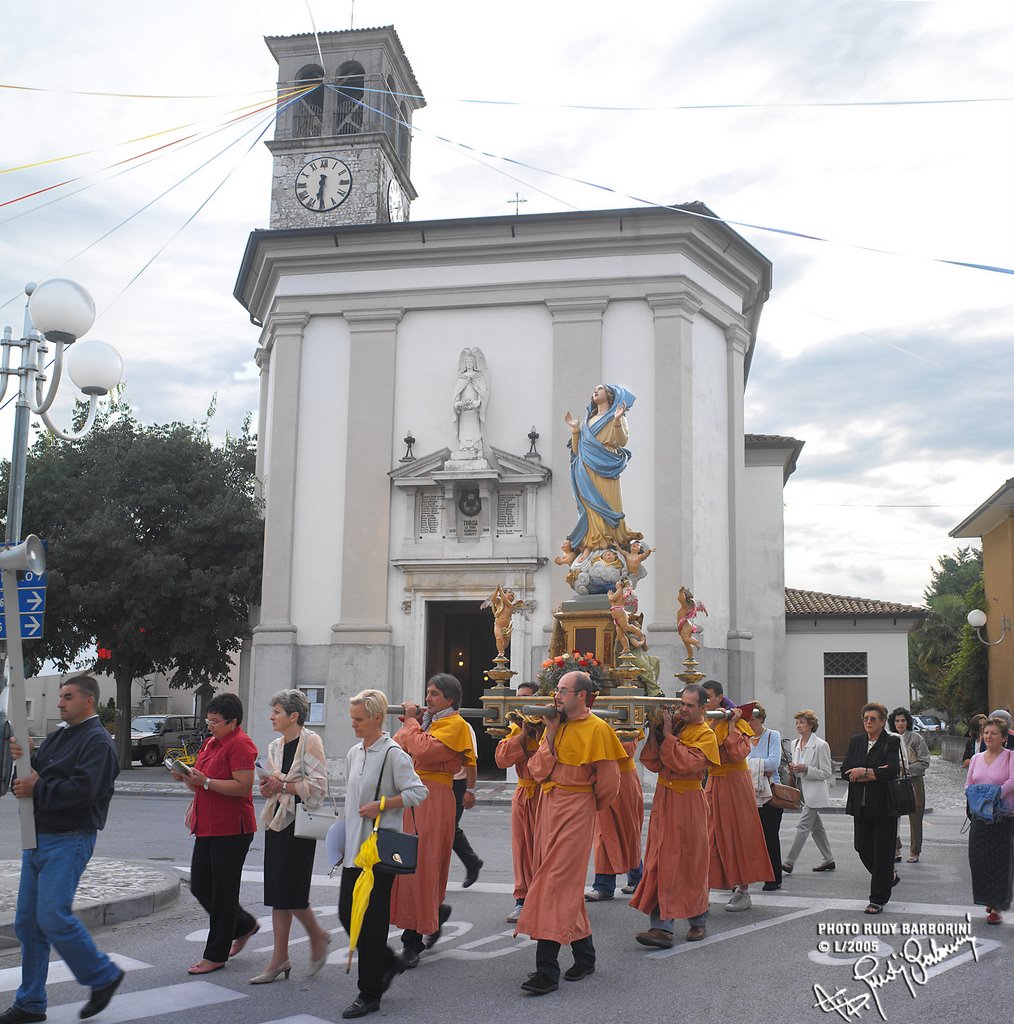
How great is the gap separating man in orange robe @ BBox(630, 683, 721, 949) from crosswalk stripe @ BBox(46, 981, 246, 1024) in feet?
10.1

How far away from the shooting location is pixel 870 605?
99.2ft

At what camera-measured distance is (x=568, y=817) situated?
7.14 metres

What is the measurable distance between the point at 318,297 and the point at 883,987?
2175 cm

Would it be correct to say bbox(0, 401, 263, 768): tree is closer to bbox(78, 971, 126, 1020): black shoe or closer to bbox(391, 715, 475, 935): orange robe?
bbox(391, 715, 475, 935): orange robe

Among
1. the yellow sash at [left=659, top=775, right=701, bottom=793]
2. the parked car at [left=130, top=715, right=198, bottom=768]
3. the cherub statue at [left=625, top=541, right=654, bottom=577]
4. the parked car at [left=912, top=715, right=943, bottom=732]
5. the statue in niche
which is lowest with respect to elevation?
the parked car at [left=912, top=715, right=943, bottom=732]

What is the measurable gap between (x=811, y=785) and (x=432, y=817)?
5452 millimetres

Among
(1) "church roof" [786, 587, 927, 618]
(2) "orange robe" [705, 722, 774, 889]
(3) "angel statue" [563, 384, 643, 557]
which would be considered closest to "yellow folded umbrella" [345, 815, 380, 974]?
(2) "orange robe" [705, 722, 774, 889]

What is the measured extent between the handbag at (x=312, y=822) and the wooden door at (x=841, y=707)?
→ 24.2 meters

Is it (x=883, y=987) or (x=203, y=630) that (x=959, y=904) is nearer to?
(x=883, y=987)

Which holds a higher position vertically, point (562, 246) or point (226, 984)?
point (562, 246)

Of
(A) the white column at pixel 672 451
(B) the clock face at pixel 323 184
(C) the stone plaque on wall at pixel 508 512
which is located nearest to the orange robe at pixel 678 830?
(A) the white column at pixel 672 451

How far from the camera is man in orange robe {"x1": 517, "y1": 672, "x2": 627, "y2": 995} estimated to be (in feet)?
22.6

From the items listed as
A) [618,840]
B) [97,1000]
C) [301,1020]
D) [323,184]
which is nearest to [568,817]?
[301,1020]

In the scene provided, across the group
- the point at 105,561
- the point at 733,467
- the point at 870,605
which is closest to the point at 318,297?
the point at 105,561
